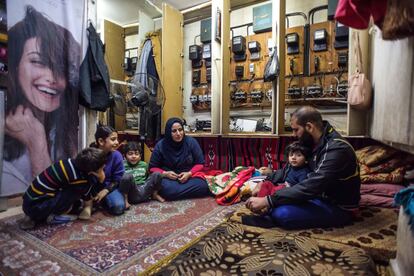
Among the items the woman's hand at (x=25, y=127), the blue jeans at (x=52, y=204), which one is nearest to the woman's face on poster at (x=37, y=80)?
the woman's hand at (x=25, y=127)

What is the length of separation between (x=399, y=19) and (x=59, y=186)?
7.22 feet

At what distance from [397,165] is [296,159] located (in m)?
1.03

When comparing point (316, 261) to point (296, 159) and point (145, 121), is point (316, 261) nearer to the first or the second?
point (296, 159)

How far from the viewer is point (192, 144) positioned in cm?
291

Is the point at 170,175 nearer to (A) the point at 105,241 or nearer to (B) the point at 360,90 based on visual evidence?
(A) the point at 105,241

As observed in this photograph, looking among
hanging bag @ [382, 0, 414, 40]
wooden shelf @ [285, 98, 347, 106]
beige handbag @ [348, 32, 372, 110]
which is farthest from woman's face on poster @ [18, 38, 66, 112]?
wooden shelf @ [285, 98, 347, 106]

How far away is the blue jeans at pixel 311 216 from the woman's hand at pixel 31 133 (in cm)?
234

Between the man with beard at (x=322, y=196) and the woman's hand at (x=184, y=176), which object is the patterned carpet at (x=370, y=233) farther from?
the woman's hand at (x=184, y=176)

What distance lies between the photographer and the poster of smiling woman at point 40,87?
2.31 meters

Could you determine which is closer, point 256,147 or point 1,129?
point 1,129

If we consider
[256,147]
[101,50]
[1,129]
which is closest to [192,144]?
[256,147]

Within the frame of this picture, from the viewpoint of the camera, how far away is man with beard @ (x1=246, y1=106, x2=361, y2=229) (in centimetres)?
163

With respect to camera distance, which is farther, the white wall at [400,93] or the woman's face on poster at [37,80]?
the woman's face on poster at [37,80]

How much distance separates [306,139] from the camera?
209cm
